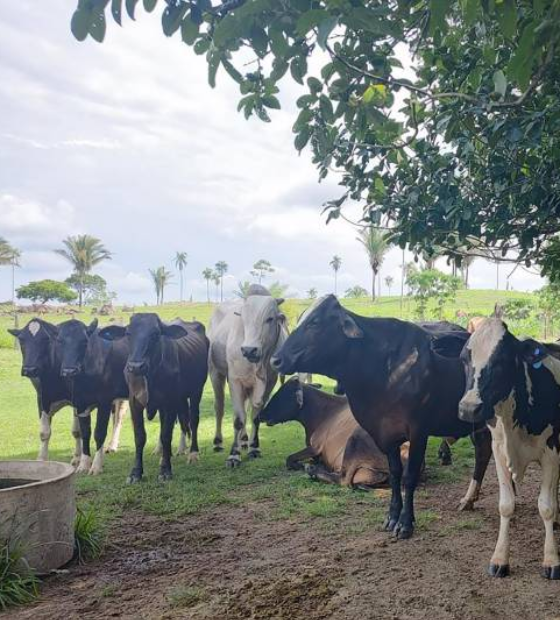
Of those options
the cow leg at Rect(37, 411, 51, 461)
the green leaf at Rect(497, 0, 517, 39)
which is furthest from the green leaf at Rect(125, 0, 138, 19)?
the cow leg at Rect(37, 411, 51, 461)

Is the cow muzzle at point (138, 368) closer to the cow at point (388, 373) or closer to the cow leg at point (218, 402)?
the cow at point (388, 373)

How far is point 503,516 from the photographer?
174 inches

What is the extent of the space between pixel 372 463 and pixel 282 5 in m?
5.27

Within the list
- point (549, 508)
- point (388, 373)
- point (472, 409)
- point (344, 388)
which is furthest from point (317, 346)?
point (549, 508)

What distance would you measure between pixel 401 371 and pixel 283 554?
177 centimetres

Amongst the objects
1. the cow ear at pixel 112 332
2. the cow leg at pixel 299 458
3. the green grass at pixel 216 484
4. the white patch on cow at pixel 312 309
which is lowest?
the green grass at pixel 216 484

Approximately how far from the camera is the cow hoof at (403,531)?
5.14 meters

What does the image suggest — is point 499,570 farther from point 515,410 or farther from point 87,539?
point 87,539

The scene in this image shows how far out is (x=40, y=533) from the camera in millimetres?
4363

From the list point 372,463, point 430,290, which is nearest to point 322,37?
point 372,463

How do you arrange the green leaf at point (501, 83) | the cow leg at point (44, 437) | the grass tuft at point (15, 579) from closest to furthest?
1. the green leaf at point (501, 83)
2. the grass tuft at point (15, 579)
3. the cow leg at point (44, 437)

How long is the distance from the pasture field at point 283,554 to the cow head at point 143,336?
4.41 ft

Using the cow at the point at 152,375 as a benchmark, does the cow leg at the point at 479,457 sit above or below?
below

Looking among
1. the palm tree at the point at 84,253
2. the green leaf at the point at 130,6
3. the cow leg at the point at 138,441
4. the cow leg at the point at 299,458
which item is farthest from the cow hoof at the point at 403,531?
the palm tree at the point at 84,253
